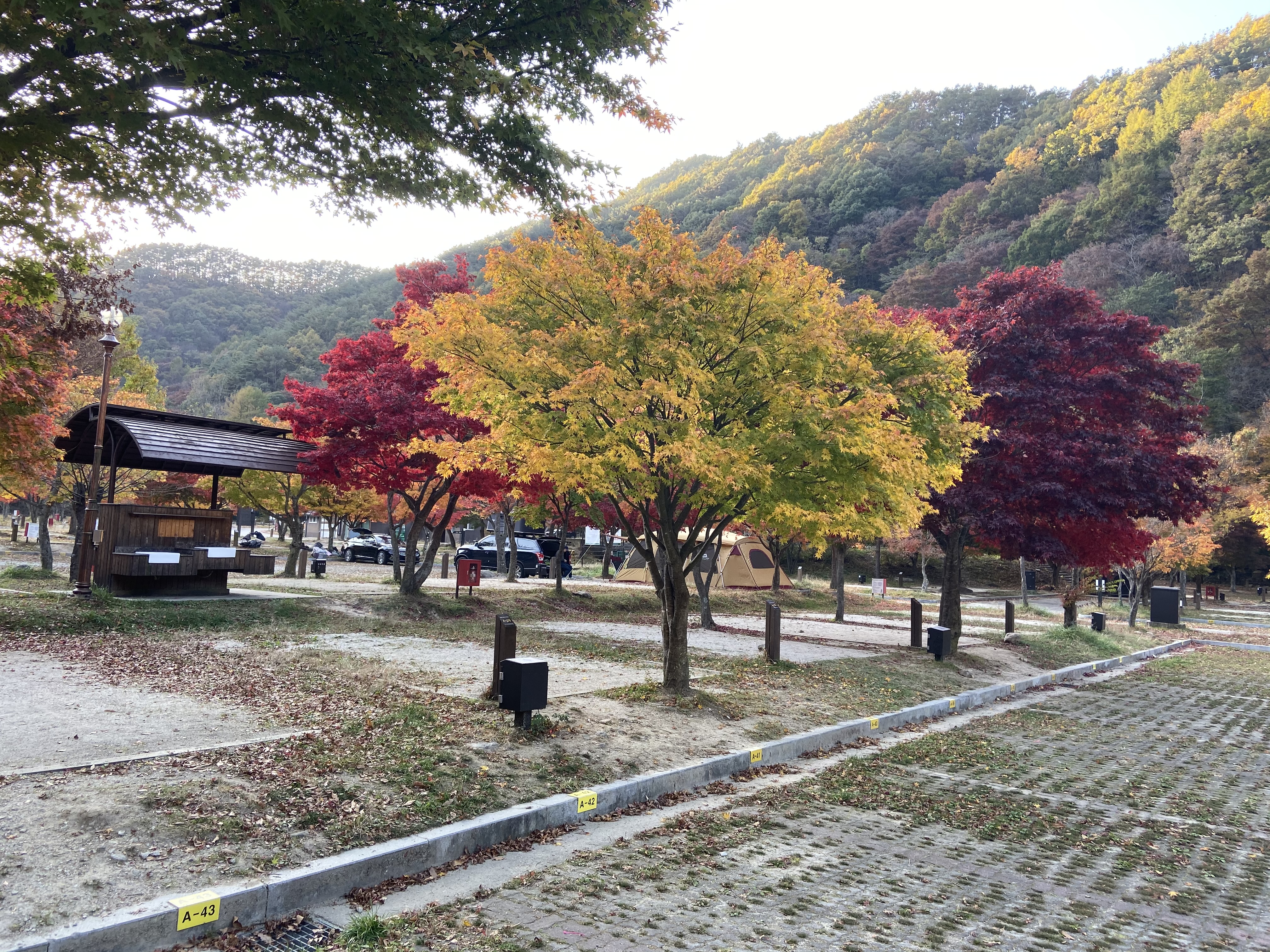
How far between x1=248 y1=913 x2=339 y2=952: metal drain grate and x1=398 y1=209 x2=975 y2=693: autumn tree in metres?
4.92

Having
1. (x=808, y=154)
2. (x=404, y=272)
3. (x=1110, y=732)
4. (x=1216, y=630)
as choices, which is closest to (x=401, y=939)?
(x=1110, y=732)

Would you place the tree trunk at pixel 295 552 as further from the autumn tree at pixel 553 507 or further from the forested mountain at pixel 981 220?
the forested mountain at pixel 981 220

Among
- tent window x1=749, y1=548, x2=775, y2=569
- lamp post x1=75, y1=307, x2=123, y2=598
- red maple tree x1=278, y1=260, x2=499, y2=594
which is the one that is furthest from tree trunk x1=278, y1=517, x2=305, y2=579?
tent window x1=749, y1=548, x2=775, y2=569

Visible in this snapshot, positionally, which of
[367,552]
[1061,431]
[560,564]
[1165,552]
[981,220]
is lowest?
[367,552]

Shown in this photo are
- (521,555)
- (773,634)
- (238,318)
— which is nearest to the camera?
(773,634)

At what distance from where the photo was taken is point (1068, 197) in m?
71.2

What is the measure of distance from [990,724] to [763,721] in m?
3.69

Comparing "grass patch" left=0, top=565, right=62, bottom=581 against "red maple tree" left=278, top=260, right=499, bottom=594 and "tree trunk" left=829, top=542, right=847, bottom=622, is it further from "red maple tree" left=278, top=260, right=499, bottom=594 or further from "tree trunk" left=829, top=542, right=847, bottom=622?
"tree trunk" left=829, top=542, right=847, bottom=622

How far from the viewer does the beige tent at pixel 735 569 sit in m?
31.7

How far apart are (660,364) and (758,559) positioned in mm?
25174

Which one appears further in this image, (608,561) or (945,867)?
(608,561)

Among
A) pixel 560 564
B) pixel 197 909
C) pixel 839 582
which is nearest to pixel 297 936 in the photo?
pixel 197 909

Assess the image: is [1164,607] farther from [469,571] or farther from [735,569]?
[469,571]

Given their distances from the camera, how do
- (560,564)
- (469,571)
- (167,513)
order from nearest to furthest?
(167,513) → (469,571) → (560,564)
